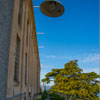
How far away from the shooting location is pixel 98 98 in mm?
31281

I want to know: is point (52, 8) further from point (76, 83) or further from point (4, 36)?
point (76, 83)

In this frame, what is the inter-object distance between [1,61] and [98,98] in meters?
32.1

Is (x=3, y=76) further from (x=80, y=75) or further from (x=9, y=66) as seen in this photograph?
(x=80, y=75)

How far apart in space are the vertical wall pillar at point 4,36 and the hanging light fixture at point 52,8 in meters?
1.58

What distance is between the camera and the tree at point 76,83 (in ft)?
101

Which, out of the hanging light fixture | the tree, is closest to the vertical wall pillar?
the hanging light fixture

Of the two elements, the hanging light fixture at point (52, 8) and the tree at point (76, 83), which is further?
the tree at point (76, 83)

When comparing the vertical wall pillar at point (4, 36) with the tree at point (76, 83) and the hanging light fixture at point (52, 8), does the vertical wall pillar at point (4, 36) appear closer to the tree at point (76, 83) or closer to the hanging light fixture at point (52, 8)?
the hanging light fixture at point (52, 8)

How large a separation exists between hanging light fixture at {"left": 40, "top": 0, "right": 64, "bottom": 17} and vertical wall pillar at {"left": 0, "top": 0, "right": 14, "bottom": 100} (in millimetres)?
1576

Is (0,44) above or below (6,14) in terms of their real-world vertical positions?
below

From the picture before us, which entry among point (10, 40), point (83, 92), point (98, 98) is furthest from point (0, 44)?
point (98, 98)

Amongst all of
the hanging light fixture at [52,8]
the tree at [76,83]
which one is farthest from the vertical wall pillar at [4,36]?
the tree at [76,83]

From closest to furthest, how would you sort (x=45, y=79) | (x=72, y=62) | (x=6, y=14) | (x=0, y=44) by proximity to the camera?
(x=0, y=44), (x=6, y=14), (x=72, y=62), (x=45, y=79)

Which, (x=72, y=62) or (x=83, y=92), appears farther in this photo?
(x=72, y=62)
